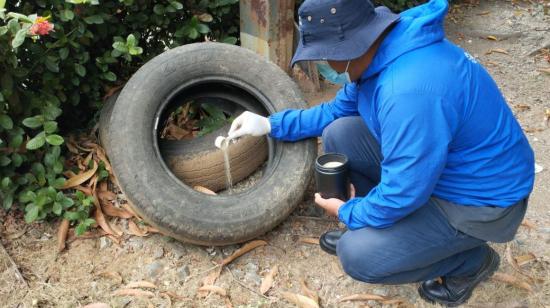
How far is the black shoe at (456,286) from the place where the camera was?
247 centimetres

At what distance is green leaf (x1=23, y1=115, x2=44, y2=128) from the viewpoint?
103 inches

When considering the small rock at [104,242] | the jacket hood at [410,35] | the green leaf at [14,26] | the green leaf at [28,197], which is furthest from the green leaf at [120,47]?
the jacket hood at [410,35]

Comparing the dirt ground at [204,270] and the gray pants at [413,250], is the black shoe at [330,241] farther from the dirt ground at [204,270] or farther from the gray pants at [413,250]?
the gray pants at [413,250]

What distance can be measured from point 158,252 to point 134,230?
21 cm

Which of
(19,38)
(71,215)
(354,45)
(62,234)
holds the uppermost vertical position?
(354,45)

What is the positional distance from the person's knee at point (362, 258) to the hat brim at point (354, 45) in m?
0.79

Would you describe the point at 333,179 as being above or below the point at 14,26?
below

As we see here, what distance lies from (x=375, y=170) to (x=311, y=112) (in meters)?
0.44

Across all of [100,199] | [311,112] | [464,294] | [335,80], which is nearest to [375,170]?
[311,112]

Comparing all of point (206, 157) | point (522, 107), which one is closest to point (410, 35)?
point (206, 157)

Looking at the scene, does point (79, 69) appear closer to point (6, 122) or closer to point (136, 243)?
point (6, 122)

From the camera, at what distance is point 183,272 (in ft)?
8.59

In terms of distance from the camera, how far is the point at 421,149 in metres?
1.84

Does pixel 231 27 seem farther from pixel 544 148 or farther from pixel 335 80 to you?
pixel 544 148
